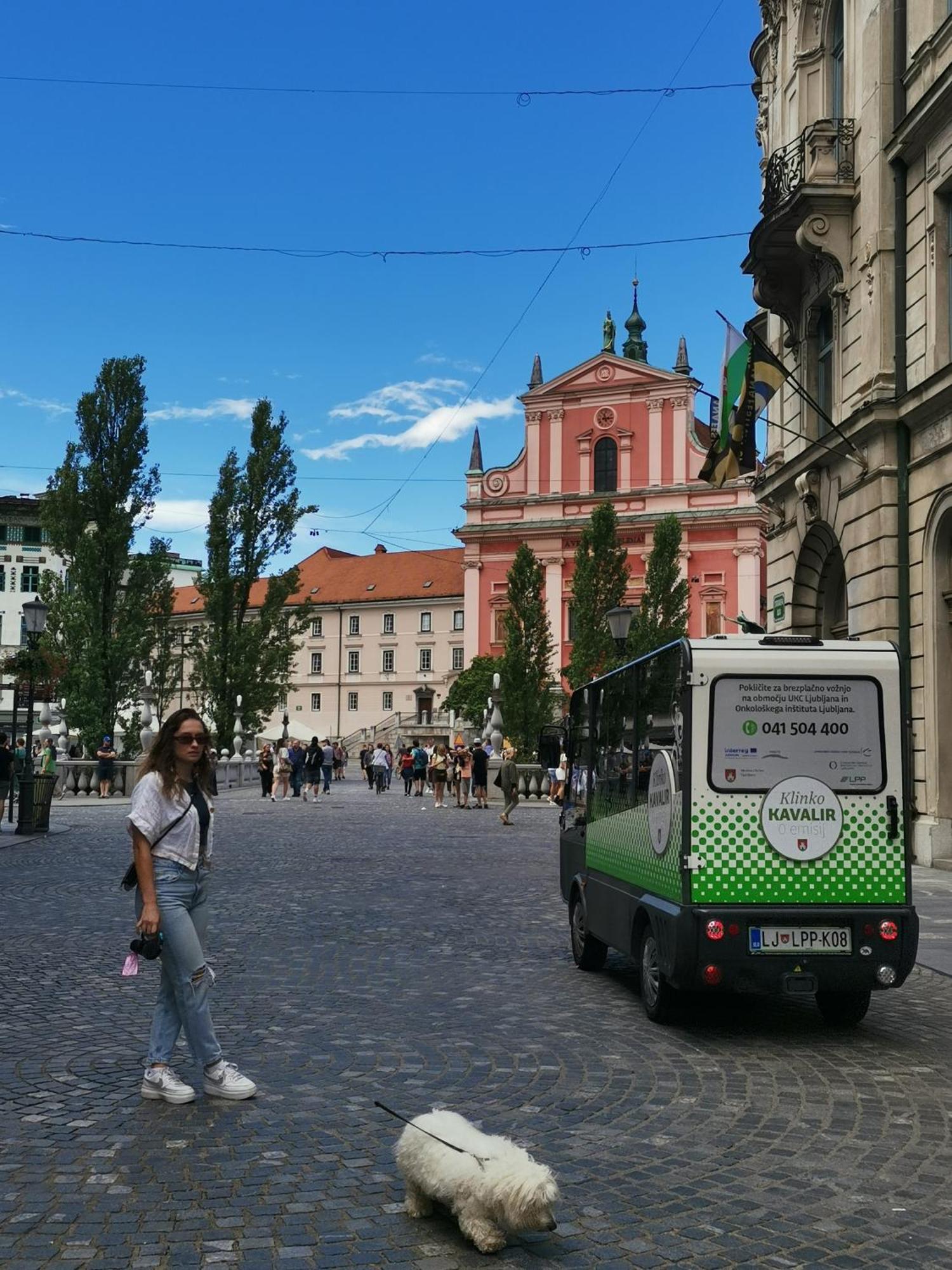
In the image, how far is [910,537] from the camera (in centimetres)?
1923

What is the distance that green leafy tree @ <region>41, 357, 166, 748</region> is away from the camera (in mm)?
46219

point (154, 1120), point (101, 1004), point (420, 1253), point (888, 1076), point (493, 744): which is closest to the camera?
point (420, 1253)

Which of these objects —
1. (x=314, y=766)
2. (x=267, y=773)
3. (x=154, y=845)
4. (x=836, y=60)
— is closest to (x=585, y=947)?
(x=154, y=845)

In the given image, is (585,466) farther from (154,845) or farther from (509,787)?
(154,845)

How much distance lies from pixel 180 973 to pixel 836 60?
21.6 meters

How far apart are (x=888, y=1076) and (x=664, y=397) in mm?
69464

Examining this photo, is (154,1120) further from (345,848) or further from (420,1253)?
(345,848)

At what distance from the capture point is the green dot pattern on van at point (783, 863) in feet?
25.5

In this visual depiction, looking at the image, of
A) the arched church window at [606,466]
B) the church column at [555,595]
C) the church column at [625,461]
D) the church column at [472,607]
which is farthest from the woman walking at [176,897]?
the church column at [472,607]

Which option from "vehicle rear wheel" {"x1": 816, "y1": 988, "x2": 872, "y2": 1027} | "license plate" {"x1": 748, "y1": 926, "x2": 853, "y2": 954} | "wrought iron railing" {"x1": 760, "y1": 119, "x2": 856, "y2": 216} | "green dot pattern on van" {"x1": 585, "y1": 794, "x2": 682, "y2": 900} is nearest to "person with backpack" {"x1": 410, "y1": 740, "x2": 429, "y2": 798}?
"wrought iron railing" {"x1": 760, "y1": 119, "x2": 856, "y2": 216}

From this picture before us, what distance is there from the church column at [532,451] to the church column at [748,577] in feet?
41.2

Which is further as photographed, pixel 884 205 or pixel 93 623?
pixel 93 623

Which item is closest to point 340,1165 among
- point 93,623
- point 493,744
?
point 493,744

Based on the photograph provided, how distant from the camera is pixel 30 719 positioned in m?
23.6
